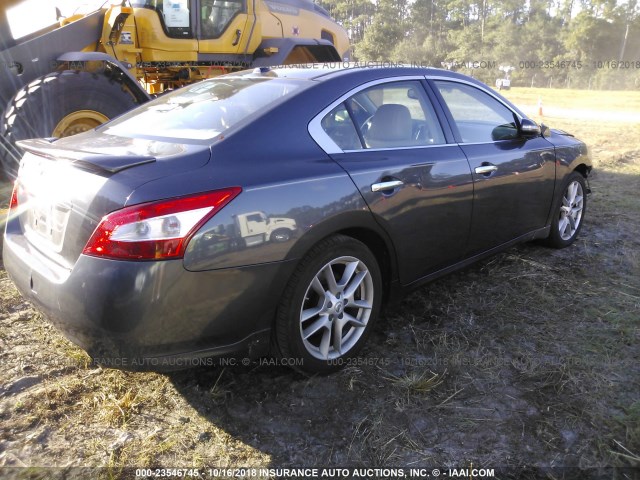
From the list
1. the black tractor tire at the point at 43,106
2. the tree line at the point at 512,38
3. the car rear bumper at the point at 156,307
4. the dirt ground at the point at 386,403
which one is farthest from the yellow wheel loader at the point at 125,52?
the tree line at the point at 512,38

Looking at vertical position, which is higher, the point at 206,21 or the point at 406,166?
the point at 206,21

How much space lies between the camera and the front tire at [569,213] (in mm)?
4320

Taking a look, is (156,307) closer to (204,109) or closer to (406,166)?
(204,109)

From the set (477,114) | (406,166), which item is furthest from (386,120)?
(477,114)

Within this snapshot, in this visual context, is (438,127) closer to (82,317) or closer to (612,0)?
(82,317)

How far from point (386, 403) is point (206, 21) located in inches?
273

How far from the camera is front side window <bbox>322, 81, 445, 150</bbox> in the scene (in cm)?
272

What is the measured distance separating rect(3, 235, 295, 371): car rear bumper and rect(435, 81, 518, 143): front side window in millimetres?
1838

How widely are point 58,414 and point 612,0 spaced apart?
5400cm

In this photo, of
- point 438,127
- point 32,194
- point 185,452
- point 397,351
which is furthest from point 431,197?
point 32,194

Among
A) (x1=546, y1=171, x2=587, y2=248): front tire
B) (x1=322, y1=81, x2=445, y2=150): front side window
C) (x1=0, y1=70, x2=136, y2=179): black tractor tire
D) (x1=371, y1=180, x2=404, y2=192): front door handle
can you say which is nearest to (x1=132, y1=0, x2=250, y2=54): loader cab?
(x1=0, y1=70, x2=136, y2=179): black tractor tire

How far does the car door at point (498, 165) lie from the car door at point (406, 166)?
6.3 inches

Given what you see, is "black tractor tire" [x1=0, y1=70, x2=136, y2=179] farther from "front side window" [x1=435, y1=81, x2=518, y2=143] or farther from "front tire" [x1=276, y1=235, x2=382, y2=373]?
"front tire" [x1=276, y1=235, x2=382, y2=373]

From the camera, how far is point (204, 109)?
110 inches
